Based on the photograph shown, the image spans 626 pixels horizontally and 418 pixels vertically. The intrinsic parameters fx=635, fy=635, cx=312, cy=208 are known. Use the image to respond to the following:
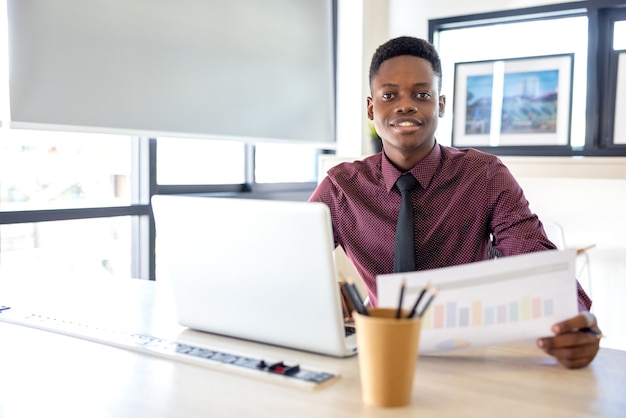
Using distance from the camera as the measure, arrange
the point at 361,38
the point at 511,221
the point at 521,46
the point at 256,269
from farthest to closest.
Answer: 1. the point at 361,38
2. the point at 521,46
3. the point at 511,221
4. the point at 256,269

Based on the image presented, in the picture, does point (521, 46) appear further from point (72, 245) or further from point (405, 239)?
point (72, 245)

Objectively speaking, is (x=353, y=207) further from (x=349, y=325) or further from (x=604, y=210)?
(x=604, y=210)

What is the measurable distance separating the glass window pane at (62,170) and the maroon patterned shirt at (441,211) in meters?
1.35

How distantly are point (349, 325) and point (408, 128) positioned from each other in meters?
0.57

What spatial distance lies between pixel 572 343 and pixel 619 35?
2.54m

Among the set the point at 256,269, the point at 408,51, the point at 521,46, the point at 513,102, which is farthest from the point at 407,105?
the point at 521,46

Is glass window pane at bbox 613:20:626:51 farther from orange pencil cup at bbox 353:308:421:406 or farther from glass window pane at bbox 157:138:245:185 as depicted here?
orange pencil cup at bbox 353:308:421:406

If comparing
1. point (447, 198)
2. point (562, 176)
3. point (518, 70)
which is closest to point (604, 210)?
point (562, 176)

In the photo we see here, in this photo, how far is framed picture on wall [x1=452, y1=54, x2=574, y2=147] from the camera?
124 inches

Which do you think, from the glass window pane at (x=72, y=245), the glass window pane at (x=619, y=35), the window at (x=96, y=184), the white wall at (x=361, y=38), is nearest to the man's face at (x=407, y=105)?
the window at (x=96, y=184)

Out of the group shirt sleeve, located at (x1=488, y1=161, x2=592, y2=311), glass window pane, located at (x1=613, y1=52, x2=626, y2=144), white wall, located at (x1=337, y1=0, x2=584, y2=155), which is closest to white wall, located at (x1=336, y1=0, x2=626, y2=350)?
glass window pane, located at (x1=613, y1=52, x2=626, y2=144)

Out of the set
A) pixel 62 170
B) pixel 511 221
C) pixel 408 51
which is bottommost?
pixel 511 221

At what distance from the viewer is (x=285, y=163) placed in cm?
376

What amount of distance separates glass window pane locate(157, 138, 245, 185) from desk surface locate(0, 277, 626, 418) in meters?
1.74
